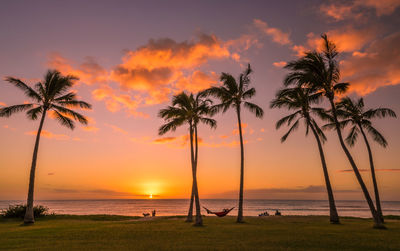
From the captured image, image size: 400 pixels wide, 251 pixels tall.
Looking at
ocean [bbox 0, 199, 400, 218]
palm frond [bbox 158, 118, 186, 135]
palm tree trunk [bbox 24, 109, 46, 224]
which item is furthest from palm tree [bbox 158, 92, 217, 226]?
ocean [bbox 0, 199, 400, 218]

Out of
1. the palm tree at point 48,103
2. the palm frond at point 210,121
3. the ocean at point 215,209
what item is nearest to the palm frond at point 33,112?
the palm tree at point 48,103

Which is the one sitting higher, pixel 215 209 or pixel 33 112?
pixel 33 112

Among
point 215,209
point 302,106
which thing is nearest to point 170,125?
point 302,106

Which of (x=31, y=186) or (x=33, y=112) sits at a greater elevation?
(x=33, y=112)

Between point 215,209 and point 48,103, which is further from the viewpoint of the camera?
point 215,209

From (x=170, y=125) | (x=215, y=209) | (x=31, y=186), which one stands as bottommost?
(x=215, y=209)

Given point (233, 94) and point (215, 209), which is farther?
point (215, 209)

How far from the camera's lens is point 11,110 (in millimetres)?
21859

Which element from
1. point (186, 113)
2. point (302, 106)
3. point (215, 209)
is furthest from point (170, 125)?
point (215, 209)

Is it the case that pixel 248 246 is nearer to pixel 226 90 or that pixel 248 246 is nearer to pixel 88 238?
pixel 88 238

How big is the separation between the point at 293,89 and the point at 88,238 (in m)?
18.3

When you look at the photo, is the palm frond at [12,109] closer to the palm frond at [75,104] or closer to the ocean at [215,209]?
the palm frond at [75,104]

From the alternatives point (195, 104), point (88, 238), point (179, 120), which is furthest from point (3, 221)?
point (195, 104)

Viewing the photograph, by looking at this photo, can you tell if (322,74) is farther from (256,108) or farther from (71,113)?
(71,113)
